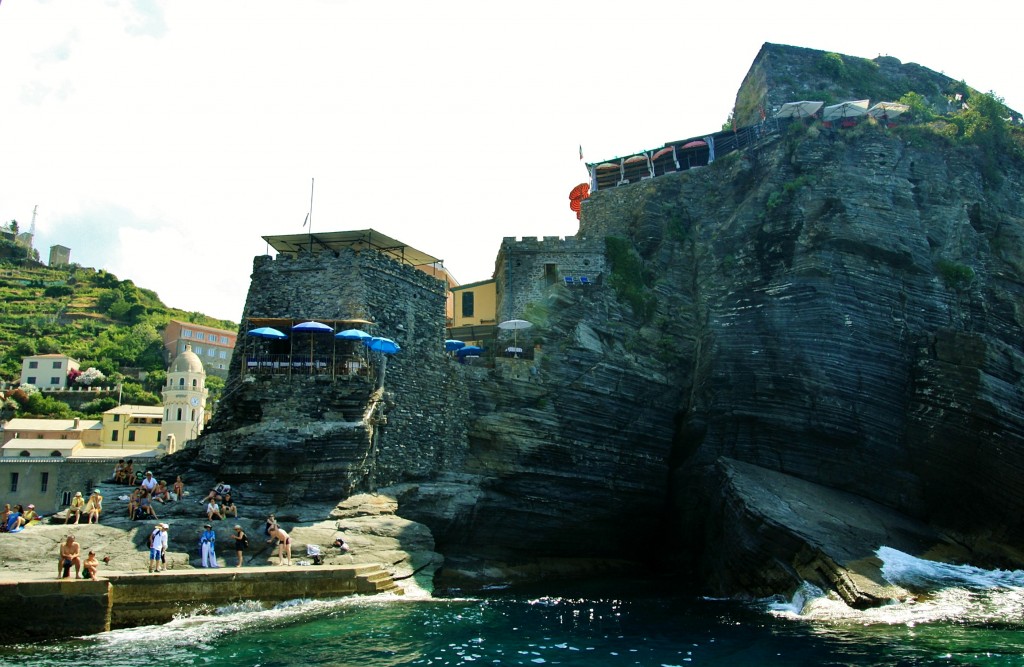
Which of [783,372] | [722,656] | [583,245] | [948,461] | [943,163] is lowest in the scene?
[722,656]

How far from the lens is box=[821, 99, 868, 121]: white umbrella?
3638cm

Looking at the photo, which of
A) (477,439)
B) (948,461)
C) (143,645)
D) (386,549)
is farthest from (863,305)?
(143,645)

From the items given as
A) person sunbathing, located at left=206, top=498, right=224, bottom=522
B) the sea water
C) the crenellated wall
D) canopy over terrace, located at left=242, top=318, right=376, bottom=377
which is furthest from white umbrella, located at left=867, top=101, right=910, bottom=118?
person sunbathing, located at left=206, top=498, right=224, bottom=522

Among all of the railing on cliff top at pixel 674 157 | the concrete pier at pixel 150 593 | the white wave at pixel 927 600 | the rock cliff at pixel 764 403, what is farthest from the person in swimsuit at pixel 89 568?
the railing on cliff top at pixel 674 157

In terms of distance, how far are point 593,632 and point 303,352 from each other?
14.4 m

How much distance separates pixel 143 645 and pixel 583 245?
24827mm

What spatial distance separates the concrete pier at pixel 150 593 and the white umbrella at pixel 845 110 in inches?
1150

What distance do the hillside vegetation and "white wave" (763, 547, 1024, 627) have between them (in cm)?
6683

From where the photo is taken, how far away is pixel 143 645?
16.2 metres

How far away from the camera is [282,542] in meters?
21.9

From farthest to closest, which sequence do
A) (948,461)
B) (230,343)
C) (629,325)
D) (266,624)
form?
(230,343), (629,325), (948,461), (266,624)

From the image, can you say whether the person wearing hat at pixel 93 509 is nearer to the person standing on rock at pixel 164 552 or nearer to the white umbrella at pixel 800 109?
the person standing on rock at pixel 164 552

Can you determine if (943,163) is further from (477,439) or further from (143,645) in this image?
(143,645)

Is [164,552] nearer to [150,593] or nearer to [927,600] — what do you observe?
[150,593]
